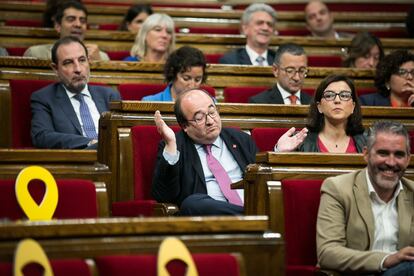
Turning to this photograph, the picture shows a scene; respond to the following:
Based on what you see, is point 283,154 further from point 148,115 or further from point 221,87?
point 221,87

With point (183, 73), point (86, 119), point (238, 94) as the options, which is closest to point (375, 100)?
point (238, 94)

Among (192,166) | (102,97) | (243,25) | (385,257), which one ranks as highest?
(243,25)

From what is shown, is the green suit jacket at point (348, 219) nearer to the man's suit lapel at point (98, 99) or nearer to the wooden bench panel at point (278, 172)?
the wooden bench panel at point (278, 172)

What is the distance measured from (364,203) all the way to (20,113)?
40.3 inches

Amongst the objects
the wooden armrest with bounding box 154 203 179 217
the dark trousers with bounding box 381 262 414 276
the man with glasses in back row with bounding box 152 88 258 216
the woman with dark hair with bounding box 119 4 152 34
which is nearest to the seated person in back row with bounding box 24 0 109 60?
the woman with dark hair with bounding box 119 4 152 34

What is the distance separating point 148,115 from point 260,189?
0.50 meters

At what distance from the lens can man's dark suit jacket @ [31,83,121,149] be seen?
7.72ft

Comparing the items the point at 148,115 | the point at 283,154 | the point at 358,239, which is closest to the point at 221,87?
the point at 148,115

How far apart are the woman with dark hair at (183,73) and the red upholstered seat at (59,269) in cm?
127

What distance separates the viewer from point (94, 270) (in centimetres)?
128

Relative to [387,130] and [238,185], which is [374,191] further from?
[238,185]

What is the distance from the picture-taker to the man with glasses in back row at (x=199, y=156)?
2062 mm

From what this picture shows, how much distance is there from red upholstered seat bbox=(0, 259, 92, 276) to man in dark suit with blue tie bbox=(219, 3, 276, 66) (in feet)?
6.06

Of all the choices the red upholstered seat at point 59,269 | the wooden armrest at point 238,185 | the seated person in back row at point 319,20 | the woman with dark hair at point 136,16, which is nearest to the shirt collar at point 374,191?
the wooden armrest at point 238,185
